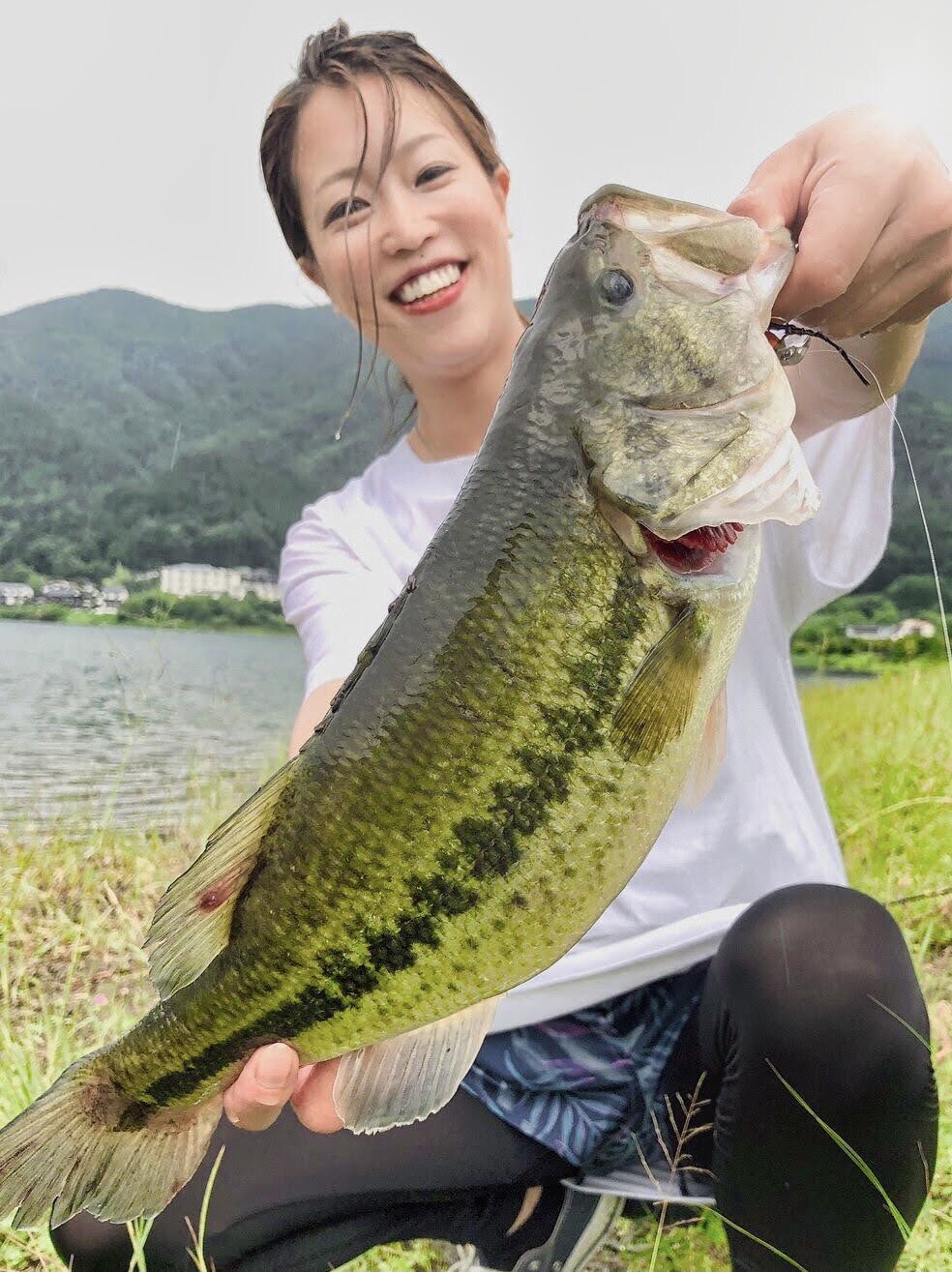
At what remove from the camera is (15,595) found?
63.7 ft

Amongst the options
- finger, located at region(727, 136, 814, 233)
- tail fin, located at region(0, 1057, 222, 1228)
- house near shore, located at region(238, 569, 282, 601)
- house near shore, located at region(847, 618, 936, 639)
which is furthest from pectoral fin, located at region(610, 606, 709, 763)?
house near shore, located at region(238, 569, 282, 601)

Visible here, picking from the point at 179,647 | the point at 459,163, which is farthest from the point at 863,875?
the point at 179,647

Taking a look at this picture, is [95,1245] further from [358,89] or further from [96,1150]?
[358,89]

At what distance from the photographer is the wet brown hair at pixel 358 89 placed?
2.62 m

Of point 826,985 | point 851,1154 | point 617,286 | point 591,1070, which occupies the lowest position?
point 591,1070

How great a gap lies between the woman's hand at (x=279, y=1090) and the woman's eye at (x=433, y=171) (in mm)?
2236

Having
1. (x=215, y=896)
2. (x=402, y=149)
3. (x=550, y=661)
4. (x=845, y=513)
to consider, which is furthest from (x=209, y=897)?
(x=402, y=149)

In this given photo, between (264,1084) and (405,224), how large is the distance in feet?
6.92

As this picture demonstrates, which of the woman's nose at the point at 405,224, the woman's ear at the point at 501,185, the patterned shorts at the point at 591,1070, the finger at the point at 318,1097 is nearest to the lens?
the finger at the point at 318,1097

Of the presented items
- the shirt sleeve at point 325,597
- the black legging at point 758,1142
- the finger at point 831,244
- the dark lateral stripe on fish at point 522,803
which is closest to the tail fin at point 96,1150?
the dark lateral stripe on fish at point 522,803

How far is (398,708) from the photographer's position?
4.24 feet

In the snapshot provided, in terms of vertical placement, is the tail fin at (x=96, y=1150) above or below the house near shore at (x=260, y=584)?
above

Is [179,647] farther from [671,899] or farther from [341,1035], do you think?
[341,1035]

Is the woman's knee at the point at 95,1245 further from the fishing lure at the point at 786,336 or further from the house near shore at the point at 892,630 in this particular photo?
the house near shore at the point at 892,630
